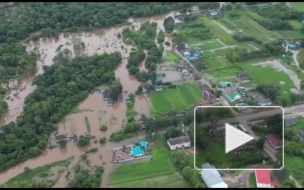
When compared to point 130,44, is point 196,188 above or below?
below

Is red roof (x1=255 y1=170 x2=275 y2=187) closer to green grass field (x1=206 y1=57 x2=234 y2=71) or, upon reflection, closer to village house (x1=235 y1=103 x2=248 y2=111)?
village house (x1=235 y1=103 x2=248 y2=111)

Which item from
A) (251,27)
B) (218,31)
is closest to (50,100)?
(218,31)

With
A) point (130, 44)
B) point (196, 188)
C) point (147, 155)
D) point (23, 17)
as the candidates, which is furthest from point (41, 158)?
point (23, 17)

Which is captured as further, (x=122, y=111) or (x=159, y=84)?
(x=159, y=84)

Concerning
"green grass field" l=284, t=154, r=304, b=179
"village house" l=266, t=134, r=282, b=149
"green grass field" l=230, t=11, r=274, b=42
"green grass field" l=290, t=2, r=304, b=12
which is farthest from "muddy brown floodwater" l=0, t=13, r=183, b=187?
"green grass field" l=290, t=2, r=304, b=12

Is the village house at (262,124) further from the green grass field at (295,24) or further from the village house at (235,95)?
the green grass field at (295,24)

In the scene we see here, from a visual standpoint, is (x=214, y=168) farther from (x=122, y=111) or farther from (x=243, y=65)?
(x=243, y=65)

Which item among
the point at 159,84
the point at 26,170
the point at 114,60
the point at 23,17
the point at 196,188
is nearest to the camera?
the point at 196,188
